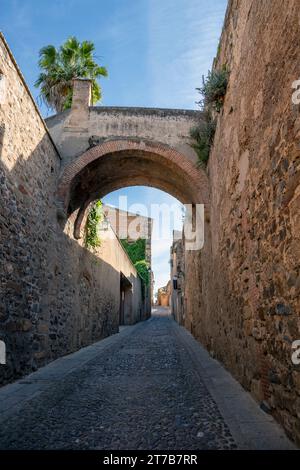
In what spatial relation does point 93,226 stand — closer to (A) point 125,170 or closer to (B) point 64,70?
(A) point 125,170

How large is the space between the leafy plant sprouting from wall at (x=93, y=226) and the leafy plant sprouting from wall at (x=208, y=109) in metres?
3.62

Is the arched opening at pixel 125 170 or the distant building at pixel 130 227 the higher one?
the distant building at pixel 130 227

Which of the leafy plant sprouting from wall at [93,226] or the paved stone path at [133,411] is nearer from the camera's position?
the paved stone path at [133,411]

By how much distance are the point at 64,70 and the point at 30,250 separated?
388 inches

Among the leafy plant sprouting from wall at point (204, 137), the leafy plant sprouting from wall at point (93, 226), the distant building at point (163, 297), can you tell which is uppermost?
the leafy plant sprouting from wall at point (204, 137)

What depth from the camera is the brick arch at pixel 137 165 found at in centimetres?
760

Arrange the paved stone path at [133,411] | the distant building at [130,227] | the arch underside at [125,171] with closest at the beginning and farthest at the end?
1. the paved stone path at [133,411]
2. the arch underside at [125,171]
3. the distant building at [130,227]

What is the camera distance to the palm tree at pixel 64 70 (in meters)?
12.5

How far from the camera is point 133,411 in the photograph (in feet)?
10.5

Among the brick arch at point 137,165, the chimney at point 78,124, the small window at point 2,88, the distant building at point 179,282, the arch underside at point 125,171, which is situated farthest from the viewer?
the distant building at point 179,282

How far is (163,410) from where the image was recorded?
3.24 m

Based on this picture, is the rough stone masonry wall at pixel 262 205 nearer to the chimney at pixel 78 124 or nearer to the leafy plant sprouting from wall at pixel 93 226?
the chimney at pixel 78 124

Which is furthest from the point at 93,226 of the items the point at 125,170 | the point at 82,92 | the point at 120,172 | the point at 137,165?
the point at 82,92

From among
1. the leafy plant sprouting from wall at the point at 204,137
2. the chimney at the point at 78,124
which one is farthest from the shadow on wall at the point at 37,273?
the leafy plant sprouting from wall at the point at 204,137
